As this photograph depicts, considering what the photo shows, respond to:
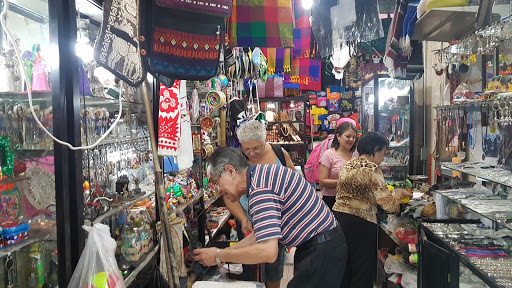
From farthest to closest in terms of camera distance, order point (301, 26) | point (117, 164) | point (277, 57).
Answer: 1. point (277, 57)
2. point (301, 26)
3. point (117, 164)

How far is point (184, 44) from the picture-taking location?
2041 millimetres

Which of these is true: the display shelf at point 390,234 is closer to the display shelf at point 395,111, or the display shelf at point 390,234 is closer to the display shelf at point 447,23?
the display shelf at point 447,23

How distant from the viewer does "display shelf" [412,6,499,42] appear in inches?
99.7

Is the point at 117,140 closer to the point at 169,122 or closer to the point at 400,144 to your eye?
the point at 169,122

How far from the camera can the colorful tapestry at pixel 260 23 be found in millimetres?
3441

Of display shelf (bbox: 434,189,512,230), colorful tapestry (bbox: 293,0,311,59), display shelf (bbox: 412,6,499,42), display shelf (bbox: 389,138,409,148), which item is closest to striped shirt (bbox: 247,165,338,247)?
Answer: display shelf (bbox: 434,189,512,230)

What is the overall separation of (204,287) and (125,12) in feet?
4.84

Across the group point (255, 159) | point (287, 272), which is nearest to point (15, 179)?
point (255, 159)

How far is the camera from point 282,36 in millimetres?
3553

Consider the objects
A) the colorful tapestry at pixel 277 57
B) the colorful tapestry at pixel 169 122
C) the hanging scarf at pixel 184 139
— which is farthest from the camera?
the colorful tapestry at pixel 277 57

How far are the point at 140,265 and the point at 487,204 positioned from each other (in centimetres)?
225

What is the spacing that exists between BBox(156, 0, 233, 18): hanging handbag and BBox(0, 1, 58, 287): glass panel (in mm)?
598

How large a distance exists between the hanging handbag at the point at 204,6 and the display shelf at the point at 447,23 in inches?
54.5

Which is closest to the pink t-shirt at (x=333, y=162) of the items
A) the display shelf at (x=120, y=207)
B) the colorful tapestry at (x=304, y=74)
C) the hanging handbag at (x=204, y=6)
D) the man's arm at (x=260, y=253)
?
the display shelf at (x=120, y=207)
